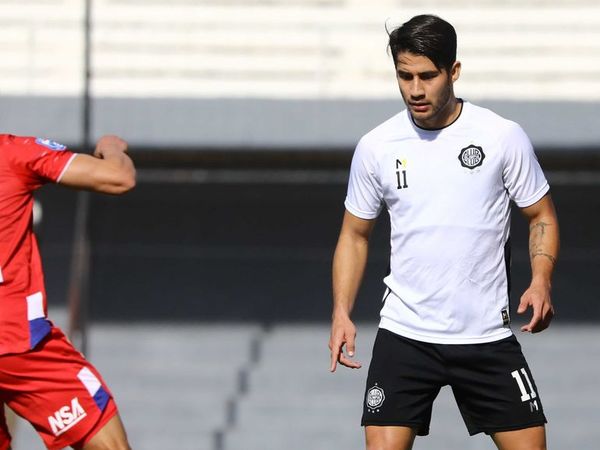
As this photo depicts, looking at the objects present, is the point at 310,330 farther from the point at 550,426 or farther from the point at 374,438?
the point at 374,438

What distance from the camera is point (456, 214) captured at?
12.5ft

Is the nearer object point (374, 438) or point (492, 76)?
point (374, 438)

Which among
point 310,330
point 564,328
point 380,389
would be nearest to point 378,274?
point 310,330

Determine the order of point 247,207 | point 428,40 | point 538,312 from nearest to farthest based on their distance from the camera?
1. point 538,312
2. point 428,40
3. point 247,207

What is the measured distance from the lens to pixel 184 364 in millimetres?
9586

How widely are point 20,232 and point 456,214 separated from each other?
1.36 meters

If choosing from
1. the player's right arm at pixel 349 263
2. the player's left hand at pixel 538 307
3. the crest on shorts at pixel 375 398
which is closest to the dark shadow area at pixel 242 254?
the player's right arm at pixel 349 263

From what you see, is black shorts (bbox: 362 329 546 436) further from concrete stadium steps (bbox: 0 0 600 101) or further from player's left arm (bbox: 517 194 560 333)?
concrete stadium steps (bbox: 0 0 600 101)

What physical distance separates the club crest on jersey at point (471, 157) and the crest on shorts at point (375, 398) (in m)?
0.76

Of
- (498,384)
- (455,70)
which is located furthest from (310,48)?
(498,384)

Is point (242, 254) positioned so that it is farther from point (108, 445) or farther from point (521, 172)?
point (521, 172)

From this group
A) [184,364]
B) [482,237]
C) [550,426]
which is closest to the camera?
[482,237]

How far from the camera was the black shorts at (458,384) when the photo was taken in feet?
12.6

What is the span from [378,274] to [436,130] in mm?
6172
